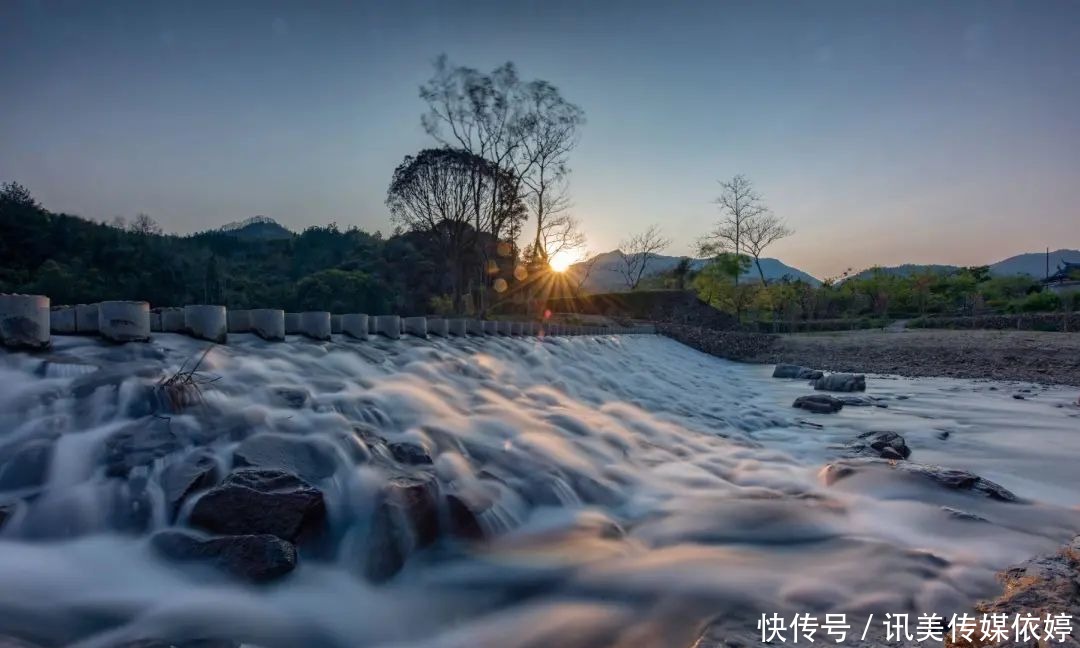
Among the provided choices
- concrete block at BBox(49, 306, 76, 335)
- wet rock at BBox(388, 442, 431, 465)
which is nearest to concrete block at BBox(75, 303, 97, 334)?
concrete block at BBox(49, 306, 76, 335)

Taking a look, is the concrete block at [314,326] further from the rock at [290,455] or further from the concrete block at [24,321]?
the rock at [290,455]

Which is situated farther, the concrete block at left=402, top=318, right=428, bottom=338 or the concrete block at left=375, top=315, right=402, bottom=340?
the concrete block at left=402, top=318, right=428, bottom=338

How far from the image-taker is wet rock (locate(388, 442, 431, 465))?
11.5ft

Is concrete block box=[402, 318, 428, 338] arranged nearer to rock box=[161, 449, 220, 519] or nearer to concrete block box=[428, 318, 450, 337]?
concrete block box=[428, 318, 450, 337]

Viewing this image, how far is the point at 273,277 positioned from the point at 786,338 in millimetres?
44254

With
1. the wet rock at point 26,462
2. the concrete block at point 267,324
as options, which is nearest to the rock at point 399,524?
the wet rock at point 26,462

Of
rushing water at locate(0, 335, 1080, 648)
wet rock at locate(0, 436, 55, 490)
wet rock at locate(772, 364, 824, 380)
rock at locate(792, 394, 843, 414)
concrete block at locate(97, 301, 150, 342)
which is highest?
concrete block at locate(97, 301, 150, 342)

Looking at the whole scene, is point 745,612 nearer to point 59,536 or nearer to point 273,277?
point 59,536

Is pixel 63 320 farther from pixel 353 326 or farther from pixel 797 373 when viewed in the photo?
pixel 797 373

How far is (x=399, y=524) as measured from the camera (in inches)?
111

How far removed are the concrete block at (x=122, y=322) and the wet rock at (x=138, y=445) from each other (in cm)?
130

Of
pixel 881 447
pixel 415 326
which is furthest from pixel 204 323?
pixel 881 447

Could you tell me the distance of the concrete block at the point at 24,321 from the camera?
11.6 feet

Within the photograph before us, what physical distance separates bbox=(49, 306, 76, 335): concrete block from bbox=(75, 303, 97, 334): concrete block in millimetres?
27
